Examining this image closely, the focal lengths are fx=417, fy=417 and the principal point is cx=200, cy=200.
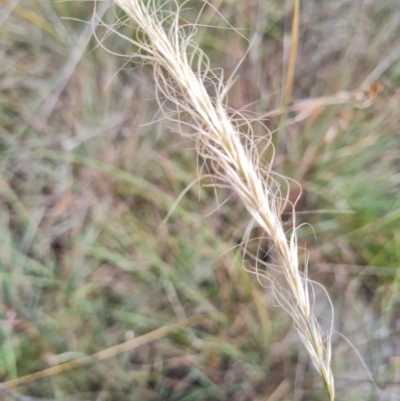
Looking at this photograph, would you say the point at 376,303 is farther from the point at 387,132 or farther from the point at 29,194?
the point at 29,194

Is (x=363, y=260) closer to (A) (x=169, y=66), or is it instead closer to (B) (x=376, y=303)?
(B) (x=376, y=303)

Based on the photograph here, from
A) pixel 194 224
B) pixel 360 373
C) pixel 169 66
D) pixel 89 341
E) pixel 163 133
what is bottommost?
pixel 360 373

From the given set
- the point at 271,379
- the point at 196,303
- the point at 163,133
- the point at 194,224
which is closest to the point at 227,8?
the point at 163,133

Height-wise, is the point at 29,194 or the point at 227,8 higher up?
the point at 227,8

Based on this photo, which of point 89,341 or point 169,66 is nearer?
point 169,66

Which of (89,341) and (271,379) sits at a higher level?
(89,341)

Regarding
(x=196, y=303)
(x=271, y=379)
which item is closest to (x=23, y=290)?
(x=196, y=303)
